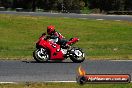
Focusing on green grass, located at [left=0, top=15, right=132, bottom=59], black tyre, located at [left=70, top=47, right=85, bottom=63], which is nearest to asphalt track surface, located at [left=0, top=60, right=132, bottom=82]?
black tyre, located at [left=70, top=47, right=85, bottom=63]

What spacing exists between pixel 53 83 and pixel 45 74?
6.52ft

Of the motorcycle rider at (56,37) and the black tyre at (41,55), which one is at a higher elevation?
the motorcycle rider at (56,37)

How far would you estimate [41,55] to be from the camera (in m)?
18.1

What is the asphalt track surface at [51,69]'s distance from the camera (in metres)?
13.5

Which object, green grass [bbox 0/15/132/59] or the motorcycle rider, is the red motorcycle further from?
green grass [bbox 0/15/132/59]

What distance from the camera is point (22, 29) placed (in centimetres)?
3925

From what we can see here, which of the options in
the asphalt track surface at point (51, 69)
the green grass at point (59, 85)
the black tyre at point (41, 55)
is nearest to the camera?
the green grass at point (59, 85)

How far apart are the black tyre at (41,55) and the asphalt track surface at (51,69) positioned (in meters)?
0.24

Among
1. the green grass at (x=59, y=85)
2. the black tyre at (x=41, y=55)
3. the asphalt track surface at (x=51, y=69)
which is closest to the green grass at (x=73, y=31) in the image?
the black tyre at (x=41, y=55)

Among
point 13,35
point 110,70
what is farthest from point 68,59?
point 13,35

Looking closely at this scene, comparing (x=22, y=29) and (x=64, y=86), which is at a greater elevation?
(x=64, y=86)

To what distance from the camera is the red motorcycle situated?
18078mm

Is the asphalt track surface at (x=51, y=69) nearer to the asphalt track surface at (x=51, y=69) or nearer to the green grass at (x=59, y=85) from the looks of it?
the asphalt track surface at (x=51, y=69)

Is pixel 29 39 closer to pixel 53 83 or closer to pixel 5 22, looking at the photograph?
pixel 5 22
